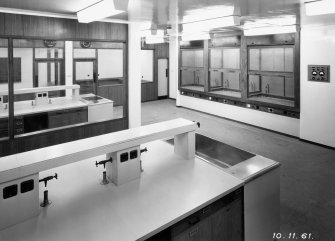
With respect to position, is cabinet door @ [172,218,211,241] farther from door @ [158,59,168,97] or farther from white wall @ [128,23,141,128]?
door @ [158,59,168,97]

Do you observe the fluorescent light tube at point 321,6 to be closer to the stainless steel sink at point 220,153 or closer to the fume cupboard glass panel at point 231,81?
the stainless steel sink at point 220,153

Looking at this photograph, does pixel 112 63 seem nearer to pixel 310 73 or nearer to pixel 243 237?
pixel 310 73

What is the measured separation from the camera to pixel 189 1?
9.91ft

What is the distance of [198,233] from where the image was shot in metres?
1.89

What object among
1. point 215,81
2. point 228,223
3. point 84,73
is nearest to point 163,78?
point 215,81

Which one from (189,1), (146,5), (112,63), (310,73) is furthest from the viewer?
(112,63)

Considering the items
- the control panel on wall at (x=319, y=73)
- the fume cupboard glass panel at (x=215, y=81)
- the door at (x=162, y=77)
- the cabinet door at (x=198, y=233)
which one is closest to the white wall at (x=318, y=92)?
the control panel on wall at (x=319, y=73)

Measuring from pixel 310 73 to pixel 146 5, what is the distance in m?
3.94

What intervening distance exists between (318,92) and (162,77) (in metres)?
6.83

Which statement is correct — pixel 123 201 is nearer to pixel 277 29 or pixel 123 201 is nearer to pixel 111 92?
pixel 277 29

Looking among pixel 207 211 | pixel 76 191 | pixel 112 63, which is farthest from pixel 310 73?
pixel 112 63

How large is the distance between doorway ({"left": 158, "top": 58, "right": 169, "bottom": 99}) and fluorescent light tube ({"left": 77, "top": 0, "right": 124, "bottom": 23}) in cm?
713

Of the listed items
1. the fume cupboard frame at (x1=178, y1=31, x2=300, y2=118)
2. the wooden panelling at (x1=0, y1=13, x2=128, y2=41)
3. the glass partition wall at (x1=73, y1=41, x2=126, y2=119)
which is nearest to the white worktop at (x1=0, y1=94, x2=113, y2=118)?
the wooden panelling at (x1=0, y1=13, x2=128, y2=41)

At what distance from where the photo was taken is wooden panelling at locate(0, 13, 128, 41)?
4223 mm
